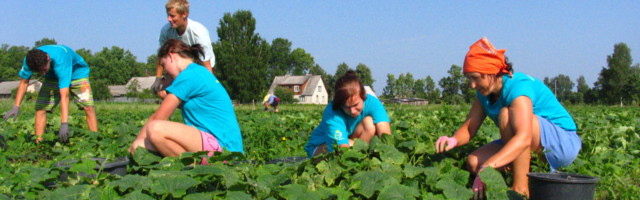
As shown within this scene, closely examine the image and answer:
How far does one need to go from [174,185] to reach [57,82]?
4212 mm

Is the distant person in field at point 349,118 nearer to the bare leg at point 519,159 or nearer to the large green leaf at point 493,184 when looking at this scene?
the bare leg at point 519,159

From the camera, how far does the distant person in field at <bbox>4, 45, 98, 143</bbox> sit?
5.22 m

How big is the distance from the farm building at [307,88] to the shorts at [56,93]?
68093 mm

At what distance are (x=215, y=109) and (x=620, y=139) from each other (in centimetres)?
342

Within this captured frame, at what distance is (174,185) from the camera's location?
2176 millimetres

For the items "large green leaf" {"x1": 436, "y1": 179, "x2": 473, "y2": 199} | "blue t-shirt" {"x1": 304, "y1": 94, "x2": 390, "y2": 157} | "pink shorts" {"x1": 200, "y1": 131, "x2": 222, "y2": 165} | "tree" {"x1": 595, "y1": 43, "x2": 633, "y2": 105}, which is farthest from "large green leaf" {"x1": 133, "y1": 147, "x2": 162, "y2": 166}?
"tree" {"x1": 595, "y1": 43, "x2": 633, "y2": 105}

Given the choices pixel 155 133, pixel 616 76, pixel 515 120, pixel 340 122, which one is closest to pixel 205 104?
pixel 155 133

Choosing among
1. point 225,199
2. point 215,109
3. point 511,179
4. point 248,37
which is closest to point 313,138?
point 215,109

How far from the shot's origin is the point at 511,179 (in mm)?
2990

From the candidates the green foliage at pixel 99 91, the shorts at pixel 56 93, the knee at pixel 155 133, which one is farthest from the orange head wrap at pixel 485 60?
the green foliage at pixel 99 91

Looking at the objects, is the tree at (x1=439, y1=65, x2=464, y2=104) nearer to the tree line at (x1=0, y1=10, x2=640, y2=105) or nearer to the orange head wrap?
the tree line at (x1=0, y1=10, x2=640, y2=105)

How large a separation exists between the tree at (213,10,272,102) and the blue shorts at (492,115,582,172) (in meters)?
44.7

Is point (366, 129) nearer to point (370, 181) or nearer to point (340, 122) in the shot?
point (340, 122)

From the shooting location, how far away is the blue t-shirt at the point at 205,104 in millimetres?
3346
